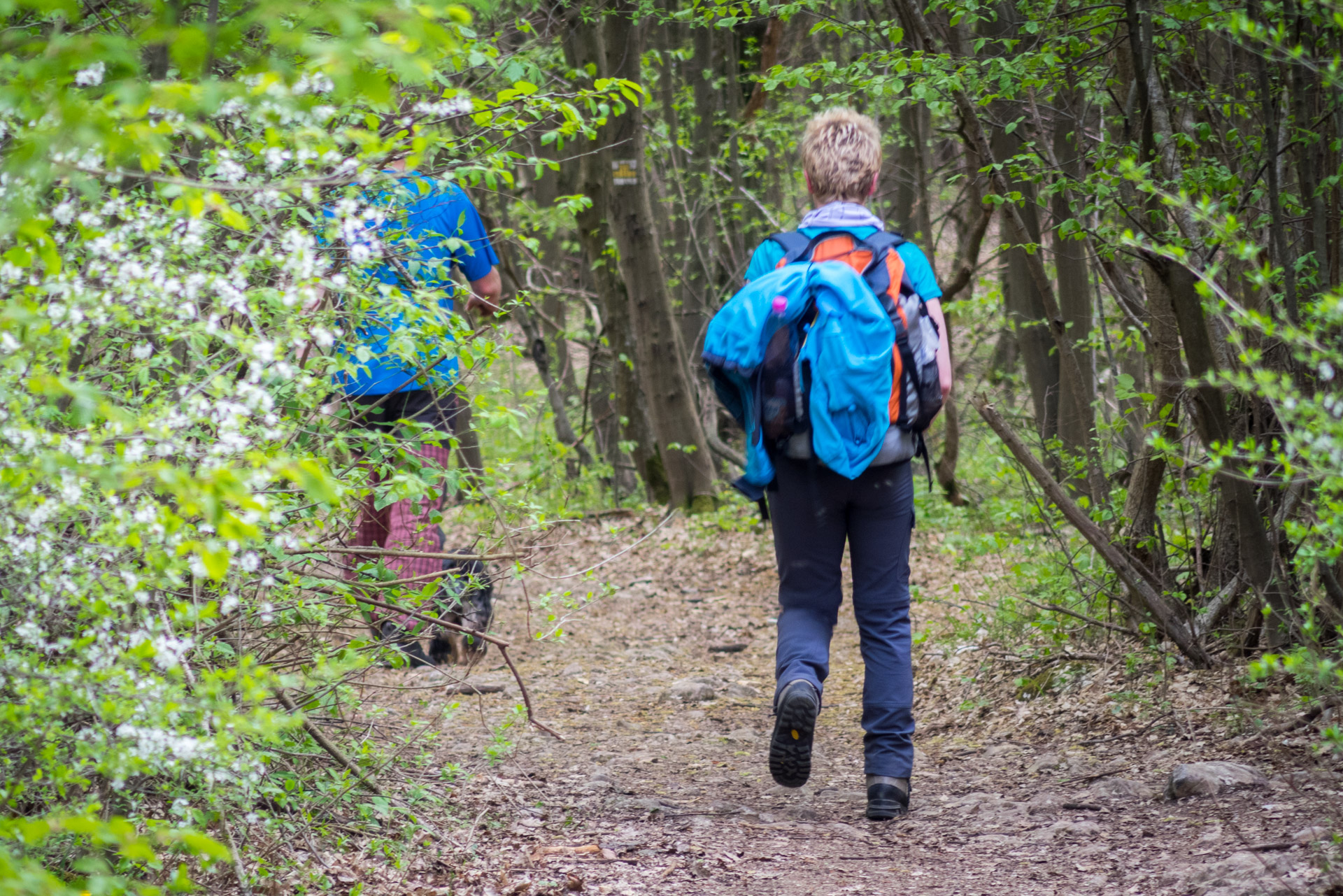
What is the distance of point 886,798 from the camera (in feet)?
A: 11.1

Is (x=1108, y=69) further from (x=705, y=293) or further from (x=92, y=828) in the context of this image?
(x=705, y=293)

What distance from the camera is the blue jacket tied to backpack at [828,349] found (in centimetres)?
318

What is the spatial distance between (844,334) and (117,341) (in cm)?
188

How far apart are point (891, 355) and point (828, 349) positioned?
18cm

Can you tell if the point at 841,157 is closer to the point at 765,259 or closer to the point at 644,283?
the point at 765,259

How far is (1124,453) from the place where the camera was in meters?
4.65

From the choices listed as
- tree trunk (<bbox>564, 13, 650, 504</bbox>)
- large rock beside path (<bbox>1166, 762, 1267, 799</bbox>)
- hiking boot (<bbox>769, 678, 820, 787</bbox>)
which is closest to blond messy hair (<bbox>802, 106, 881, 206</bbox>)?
hiking boot (<bbox>769, 678, 820, 787</bbox>)

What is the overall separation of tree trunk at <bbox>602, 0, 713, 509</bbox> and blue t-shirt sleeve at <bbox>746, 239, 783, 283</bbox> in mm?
5386

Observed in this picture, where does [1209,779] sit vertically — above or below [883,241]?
below

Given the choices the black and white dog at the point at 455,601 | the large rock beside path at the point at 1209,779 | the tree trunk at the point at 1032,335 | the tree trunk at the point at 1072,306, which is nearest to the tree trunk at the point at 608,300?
the tree trunk at the point at 1032,335

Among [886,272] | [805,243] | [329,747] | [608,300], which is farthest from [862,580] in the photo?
[608,300]

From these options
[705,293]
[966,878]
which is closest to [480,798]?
[966,878]

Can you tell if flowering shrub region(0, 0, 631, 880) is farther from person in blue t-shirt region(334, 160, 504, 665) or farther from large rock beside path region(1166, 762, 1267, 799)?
large rock beside path region(1166, 762, 1267, 799)

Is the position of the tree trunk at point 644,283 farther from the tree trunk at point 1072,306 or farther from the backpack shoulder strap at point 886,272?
the backpack shoulder strap at point 886,272
